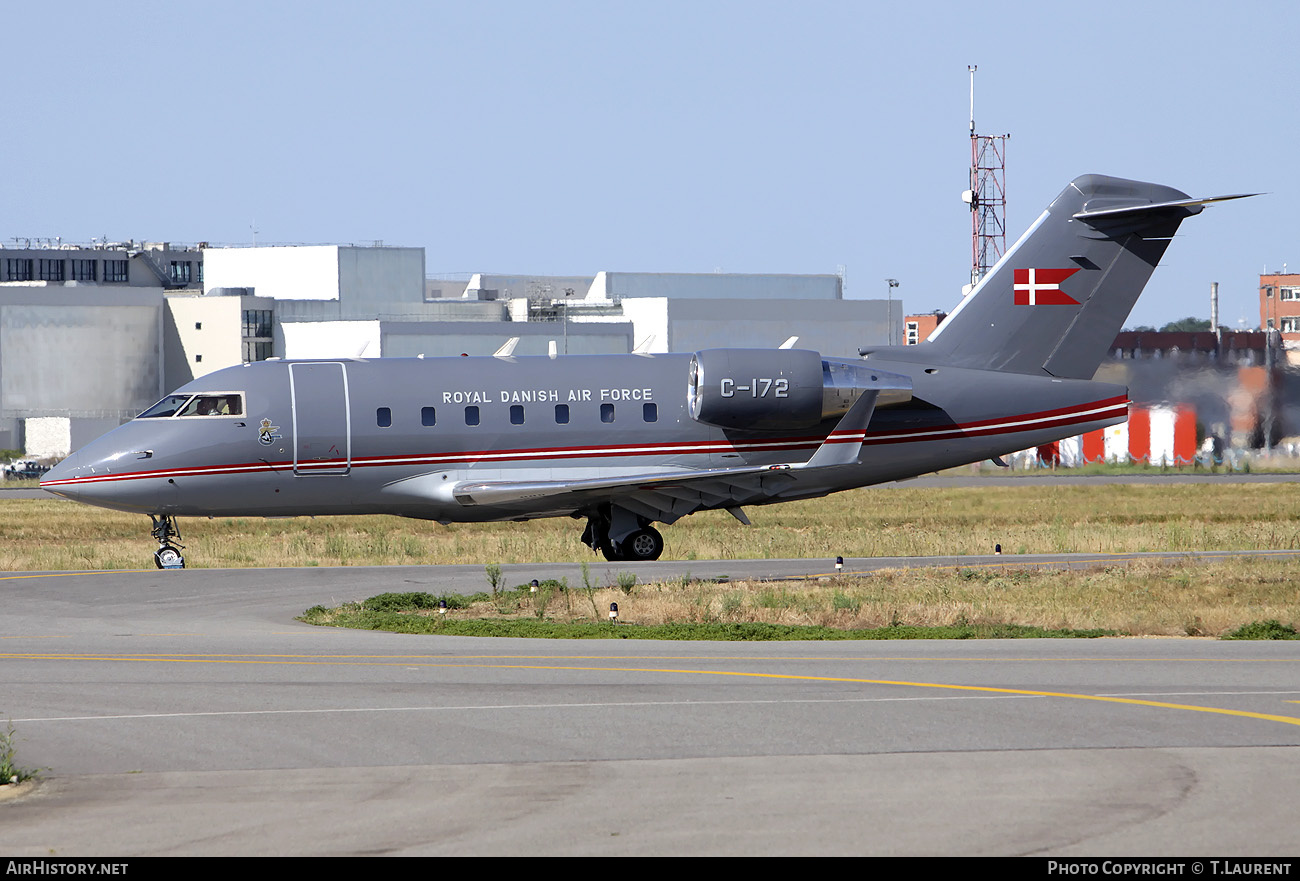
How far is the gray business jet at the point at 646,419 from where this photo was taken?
95.6 feet

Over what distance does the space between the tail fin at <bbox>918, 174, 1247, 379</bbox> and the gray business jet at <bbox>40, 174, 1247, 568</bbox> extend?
0.04m

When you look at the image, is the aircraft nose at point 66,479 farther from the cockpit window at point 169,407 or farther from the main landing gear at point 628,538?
the main landing gear at point 628,538

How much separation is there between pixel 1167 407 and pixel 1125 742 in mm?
45042

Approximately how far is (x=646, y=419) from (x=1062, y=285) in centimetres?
869

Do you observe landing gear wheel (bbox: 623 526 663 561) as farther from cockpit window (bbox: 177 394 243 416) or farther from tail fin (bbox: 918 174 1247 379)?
cockpit window (bbox: 177 394 243 416)

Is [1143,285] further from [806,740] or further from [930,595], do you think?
[806,740]

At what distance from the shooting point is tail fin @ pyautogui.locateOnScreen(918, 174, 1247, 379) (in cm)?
3136

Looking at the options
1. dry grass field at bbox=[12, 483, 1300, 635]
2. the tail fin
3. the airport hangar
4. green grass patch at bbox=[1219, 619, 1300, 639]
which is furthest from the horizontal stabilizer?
the airport hangar

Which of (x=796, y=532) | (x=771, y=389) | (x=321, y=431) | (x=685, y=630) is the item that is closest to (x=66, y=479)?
(x=321, y=431)

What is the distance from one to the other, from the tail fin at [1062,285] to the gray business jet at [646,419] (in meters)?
0.04

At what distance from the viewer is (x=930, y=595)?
22953mm

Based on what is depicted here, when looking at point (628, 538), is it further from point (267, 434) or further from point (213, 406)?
point (213, 406)
